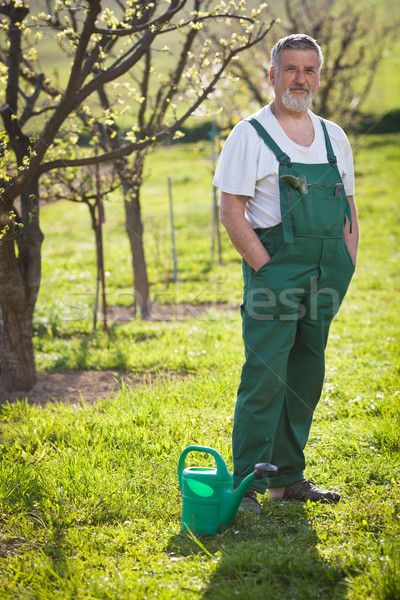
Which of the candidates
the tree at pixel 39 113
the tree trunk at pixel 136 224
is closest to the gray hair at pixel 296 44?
the tree at pixel 39 113

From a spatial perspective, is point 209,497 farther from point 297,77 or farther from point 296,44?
point 296,44

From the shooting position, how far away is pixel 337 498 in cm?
310

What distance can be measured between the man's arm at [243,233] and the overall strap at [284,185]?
15 centimetres

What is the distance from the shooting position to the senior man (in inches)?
113

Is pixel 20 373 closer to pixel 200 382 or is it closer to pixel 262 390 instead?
pixel 200 382

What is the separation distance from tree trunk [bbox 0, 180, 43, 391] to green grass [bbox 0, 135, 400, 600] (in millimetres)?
447

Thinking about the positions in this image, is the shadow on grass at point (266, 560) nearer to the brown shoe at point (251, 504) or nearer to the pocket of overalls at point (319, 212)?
the brown shoe at point (251, 504)

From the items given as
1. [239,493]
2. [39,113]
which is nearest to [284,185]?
[239,493]

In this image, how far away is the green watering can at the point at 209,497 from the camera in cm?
275

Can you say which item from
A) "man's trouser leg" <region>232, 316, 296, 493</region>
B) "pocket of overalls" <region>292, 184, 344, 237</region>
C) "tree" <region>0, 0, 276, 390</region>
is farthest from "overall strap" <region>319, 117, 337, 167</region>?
"tree" <region>0, 0, 276, 390</region>

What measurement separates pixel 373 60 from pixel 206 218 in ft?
26.4

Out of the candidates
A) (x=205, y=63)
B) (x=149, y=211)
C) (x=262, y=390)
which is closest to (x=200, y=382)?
(x=262, y=390)

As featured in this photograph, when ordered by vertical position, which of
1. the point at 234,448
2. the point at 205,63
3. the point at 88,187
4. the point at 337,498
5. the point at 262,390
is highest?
the point at 205,63

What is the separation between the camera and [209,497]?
9.07ft
